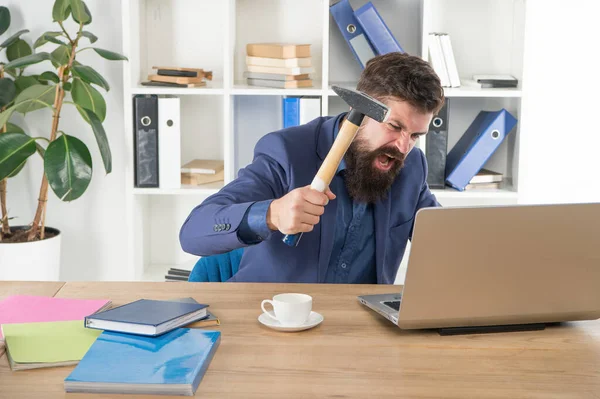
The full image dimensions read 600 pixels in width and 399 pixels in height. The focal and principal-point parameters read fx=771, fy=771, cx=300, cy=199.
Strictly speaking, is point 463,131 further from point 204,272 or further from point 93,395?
point 93,395

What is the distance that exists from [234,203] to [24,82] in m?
1.77

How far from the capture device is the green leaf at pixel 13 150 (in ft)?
9.86

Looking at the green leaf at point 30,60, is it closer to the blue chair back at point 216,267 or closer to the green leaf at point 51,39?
the green leaf at point 51,39

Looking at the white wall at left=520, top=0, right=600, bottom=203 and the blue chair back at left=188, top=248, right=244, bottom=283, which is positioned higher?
the white wall at left=520, top=0, right=600, bottom=203

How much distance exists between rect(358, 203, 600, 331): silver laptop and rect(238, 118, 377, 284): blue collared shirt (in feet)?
1.80

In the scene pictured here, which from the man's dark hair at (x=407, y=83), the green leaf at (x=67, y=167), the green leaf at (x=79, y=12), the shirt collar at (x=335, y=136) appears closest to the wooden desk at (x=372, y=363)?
the shirt collar at (x=335, y=136)

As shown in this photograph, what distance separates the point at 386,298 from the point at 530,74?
1924mm

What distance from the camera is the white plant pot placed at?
123 inches

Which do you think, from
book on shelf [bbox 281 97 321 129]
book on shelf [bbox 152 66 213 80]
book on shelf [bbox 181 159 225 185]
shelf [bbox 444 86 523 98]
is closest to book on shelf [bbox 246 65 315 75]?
book on shelf [bbox 281 97 321 129]

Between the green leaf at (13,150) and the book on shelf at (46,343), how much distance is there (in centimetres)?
171

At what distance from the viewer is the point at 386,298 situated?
1664 mm

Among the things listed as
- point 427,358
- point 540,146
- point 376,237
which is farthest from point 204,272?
point 540,146

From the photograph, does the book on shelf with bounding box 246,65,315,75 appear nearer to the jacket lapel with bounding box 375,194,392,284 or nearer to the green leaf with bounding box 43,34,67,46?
the green leaf with bounding box 43,34,67,46

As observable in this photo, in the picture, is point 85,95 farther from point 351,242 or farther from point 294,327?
point 294,327
